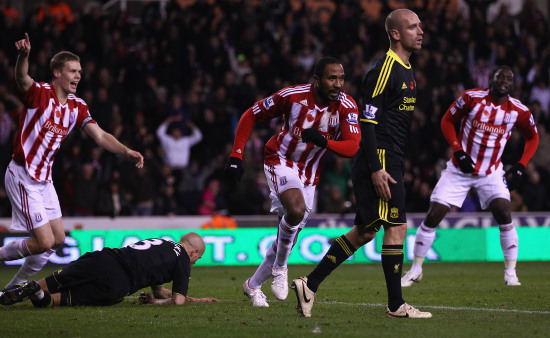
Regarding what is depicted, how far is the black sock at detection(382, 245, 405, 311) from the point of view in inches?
274

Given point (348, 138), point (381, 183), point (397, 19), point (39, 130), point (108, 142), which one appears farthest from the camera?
point (108, 142)

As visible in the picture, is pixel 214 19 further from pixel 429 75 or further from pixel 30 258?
pixel 30 258

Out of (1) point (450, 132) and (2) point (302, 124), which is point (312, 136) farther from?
(1) point (450, 132)

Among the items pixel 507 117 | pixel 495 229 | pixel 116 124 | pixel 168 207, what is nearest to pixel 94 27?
pixel 116 124

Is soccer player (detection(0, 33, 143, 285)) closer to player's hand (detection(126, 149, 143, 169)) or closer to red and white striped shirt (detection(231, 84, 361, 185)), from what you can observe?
player's hand (detection(126, 149, 143, 169))

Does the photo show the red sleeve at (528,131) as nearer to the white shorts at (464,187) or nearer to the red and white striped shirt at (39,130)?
the white shorts at (464,187)

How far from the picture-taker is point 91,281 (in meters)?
7.80

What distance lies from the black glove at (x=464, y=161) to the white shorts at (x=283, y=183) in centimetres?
314

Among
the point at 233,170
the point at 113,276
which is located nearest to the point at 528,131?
the point at 233,170

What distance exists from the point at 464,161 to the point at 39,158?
16.9ft

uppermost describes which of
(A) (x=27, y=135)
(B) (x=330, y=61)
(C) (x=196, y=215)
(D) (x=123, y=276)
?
(B) (x=330, y=61)

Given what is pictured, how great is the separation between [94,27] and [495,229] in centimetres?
930

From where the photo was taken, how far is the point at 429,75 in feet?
65.7

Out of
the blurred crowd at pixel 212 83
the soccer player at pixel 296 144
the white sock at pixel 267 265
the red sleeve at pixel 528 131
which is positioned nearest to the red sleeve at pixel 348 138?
the soccer player at pixel 296 144
